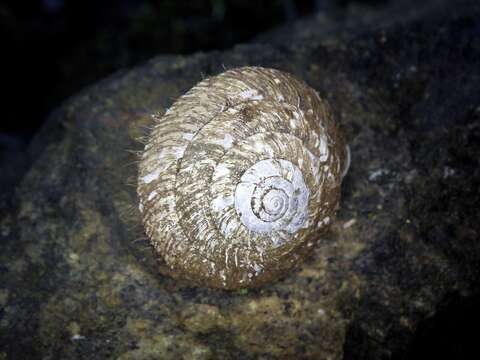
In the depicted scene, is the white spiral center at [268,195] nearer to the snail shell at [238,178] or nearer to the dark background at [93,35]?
the snail shell at [238,178]

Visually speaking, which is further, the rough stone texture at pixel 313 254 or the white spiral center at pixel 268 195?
the rough stone texture at pixel 313 254

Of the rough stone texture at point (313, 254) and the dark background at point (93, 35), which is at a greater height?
the dark background at point (93, 35)

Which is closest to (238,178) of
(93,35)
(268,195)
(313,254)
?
(268,195)

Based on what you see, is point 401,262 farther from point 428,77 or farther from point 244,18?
point 244,18

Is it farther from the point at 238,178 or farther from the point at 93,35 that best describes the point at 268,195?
the point at 93,35

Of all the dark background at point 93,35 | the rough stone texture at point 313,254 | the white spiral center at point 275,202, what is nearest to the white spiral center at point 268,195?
the white spiral center at point 275,202

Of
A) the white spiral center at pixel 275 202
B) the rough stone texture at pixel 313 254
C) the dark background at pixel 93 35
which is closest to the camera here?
the white spiral center at pixel 275 202

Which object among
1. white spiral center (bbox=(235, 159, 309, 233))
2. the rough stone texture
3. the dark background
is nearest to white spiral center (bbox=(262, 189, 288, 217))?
white spiral center (bbox=(235, 159, 309, 233))

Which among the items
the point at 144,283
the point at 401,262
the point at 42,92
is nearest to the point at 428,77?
the point at 401,262
